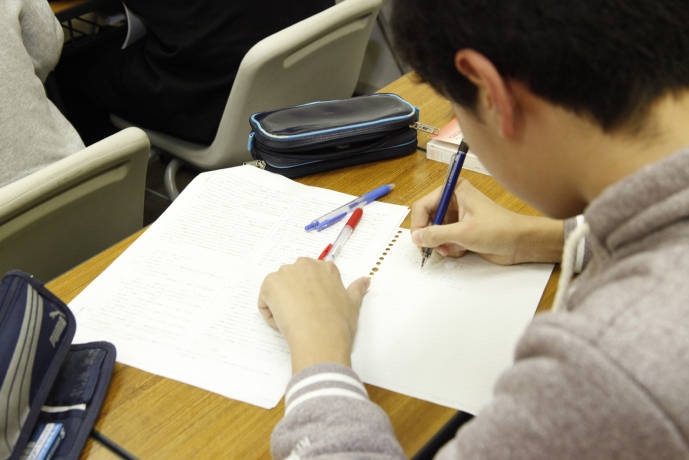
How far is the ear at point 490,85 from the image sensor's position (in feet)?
1.76

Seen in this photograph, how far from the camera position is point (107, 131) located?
2.61m

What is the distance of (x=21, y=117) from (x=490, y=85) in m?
1.09

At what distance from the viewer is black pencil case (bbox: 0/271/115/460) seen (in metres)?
0.65

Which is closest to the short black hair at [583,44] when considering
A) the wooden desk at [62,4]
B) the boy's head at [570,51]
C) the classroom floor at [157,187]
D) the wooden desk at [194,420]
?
the boy's head at [570,51]

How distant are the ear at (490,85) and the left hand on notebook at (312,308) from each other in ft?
1.02

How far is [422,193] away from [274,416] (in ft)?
1.57

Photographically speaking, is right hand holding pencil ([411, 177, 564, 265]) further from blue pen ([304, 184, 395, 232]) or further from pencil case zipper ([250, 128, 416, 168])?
pencil case zipper ([250, 128, 416, 168])

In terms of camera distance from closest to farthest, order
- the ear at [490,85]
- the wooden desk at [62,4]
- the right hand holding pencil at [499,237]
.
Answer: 1. the ear at [490,85]
2. the right hand holding pencil at [499,237]
3. the wooden desk at [62,4]

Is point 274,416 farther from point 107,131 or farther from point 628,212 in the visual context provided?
point 107,131

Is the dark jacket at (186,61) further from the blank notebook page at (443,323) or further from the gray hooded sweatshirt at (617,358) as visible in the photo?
the gray hooded sweatshirt at (617,358)

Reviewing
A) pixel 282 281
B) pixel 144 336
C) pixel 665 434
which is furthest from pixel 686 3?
pixel 144 336

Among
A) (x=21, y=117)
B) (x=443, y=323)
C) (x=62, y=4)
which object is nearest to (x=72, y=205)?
(x=21, y=117)

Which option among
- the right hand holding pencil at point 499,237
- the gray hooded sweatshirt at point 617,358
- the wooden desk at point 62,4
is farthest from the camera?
the wooden desk at point 62,4

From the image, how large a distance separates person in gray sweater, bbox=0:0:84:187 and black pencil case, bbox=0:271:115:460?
0.66 meters
